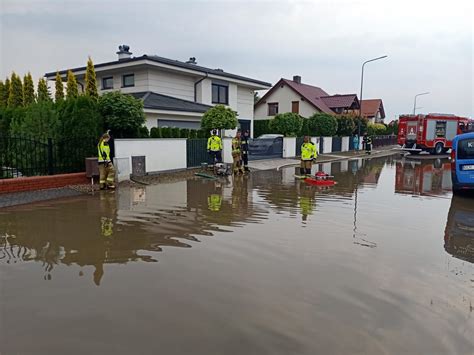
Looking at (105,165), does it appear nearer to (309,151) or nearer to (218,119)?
(309,151)

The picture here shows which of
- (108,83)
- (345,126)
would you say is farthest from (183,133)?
(345,126)

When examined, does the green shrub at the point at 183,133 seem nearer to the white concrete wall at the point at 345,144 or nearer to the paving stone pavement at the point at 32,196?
the paving stone pavement at the point at 32,196

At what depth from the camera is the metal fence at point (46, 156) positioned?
1129cm

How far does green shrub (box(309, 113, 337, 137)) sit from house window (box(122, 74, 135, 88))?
545 inches

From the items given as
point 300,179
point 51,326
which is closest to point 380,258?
point 51,326

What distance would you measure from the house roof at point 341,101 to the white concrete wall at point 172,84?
22672 mm

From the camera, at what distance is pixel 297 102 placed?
139 feet

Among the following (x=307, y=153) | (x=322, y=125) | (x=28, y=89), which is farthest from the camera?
(x=322, y=125)

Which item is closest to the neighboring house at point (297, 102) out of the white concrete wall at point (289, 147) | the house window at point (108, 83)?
the white concrete wall at point (289, 147)

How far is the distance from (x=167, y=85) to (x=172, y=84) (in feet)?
1.40

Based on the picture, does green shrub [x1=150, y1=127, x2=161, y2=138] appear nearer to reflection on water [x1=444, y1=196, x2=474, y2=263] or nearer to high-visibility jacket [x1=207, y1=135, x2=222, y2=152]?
high-visibility jacket [x1=207, y1=135, x2=222, y2=152]

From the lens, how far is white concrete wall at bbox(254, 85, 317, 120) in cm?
4194

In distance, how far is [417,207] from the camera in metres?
9.32

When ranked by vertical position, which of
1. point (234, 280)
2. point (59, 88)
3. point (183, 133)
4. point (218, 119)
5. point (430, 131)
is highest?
point (59, 88)
